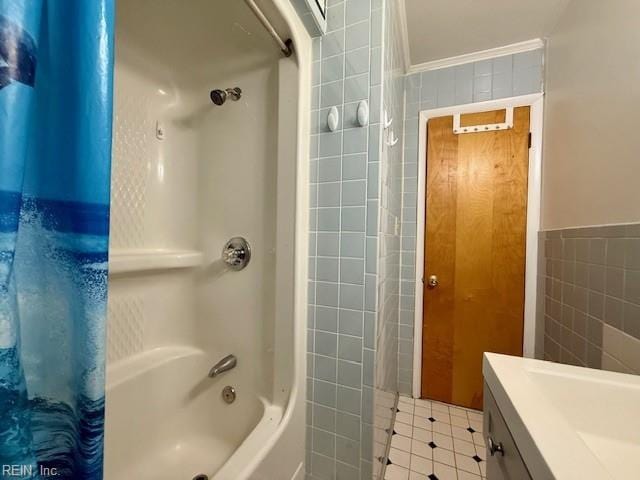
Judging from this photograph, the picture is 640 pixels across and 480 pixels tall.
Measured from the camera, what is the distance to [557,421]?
42 centimetres

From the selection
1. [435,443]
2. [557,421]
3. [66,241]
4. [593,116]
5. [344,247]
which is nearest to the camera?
[66,241]

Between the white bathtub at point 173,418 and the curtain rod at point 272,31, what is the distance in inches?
48.7

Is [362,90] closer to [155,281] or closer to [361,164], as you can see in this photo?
[361,164]

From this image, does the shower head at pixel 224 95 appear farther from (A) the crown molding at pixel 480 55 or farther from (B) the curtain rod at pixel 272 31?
(A) the crown molding at pixel 480 55

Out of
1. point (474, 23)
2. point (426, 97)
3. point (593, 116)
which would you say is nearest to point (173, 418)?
point (593, 116)

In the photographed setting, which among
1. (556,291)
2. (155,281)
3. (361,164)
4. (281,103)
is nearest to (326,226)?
(361,164)

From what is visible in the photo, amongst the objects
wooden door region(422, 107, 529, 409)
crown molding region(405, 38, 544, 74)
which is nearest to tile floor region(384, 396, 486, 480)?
wooden door region(422, 107, 529, 409)

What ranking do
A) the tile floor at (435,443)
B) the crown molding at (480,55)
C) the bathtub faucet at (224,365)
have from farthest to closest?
the crown molding at (480,55), the tile floor at (435,443), the bathtub faucet at (224,365)

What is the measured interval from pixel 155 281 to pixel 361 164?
1044 millimetres

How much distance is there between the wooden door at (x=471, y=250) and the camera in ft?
5.21

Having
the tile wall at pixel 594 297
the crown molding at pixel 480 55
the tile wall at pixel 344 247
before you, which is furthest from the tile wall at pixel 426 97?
the tile wall at pixel 344 247

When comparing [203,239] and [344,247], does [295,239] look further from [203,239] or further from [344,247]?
[203,239]

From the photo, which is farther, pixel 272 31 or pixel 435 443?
pixel 435 443

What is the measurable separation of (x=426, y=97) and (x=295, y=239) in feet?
4.96
